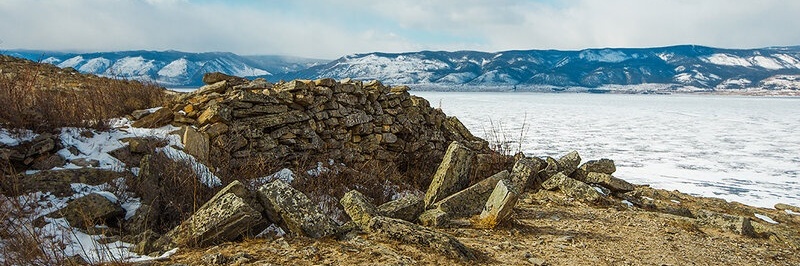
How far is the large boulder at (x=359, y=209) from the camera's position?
5.25 meters

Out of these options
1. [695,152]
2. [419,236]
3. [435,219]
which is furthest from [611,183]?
[695,152]

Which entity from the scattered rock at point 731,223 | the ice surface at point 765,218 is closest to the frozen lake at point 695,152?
the ice surface at point 765,218

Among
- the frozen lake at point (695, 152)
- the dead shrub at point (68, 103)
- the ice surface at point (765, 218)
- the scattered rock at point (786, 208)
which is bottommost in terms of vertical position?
the frozen lake at point (695, 152)

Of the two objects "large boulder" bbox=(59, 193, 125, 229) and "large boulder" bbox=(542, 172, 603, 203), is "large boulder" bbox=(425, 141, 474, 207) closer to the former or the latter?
"large boulder" bbox=(542, 172, 603, 203)

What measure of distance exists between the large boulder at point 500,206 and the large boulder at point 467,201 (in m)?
0.57

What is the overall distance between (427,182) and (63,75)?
35.8ft

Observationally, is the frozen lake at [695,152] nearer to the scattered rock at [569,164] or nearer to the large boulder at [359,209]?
the scattered rock at [569,164]

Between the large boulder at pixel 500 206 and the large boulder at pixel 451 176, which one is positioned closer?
the large boulder at pixel 500 206

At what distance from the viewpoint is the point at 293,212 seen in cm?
483

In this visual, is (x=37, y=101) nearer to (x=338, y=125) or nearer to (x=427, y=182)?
(x=338, y=125)

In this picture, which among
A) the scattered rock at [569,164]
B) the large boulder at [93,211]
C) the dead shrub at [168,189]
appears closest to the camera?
the large boulder at [93,211]

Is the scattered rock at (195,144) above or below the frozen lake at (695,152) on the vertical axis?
above

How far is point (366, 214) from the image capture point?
5.27m

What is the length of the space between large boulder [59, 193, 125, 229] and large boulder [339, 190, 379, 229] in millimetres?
2618
